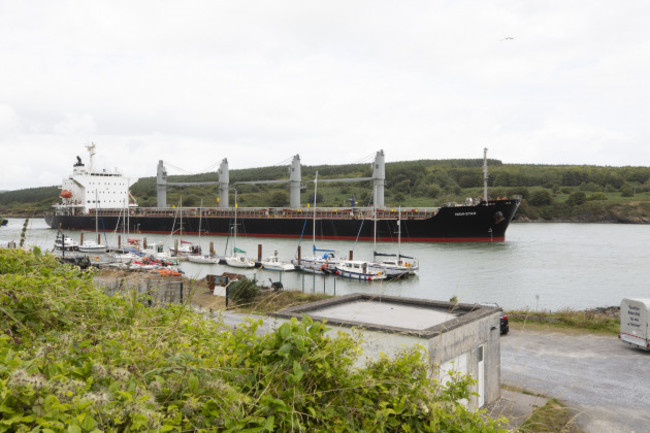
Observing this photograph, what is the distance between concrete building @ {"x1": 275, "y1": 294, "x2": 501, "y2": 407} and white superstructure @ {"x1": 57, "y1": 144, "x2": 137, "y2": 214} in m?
65.7

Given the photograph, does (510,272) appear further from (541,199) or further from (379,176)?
(541,199)

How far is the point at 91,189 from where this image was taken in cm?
6812

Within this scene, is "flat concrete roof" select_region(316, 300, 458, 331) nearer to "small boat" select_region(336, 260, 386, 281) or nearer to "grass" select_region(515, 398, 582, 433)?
"grass" select_region(515, 398, 582, 433)

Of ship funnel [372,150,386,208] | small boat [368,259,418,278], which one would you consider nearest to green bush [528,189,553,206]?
ship funnel [372,150,386,208]

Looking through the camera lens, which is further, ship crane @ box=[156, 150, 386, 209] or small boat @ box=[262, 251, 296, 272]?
ship crane @ box=[156, 150, 386, 209]

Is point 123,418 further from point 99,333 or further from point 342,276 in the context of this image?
point 342,276

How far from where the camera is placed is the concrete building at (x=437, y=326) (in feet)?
18.1

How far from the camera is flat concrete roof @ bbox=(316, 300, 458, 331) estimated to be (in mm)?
6328

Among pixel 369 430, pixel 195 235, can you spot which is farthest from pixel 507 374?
pixel 195 235

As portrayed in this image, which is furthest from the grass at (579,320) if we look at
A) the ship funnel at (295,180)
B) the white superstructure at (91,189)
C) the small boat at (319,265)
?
the white superstructure at (91,189)

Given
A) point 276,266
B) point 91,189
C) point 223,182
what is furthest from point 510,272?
point 91,189

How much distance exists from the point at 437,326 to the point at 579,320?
40.3 feet

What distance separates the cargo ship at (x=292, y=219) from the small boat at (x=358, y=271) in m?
5.19

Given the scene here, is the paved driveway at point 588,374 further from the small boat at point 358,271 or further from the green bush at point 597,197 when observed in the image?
the green bush at point 597,197
